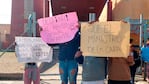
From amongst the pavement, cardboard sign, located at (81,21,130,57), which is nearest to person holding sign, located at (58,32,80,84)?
cardboard sign, located at (81,21,130,57)

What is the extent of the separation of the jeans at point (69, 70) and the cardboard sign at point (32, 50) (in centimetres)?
91

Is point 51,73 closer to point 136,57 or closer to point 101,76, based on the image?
point 136,57

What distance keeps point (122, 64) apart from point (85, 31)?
33.7 inches

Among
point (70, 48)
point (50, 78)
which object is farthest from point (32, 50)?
point (50, 78)

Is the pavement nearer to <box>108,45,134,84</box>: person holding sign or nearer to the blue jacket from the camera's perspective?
the blue jacket

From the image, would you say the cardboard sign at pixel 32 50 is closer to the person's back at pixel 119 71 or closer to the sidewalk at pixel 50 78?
the person's back at pixel 119 71

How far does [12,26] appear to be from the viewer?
3544 cm

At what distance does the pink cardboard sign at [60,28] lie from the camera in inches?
Answer: 298

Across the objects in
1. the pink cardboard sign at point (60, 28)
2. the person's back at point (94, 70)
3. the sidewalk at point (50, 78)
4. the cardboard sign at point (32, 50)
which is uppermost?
the pink cardboard sign at point (60, 28)

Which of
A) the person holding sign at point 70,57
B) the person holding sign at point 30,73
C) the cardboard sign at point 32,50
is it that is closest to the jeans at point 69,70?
the person holding sign at point 70,57

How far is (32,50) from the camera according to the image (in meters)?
8.48

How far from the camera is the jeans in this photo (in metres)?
7.64

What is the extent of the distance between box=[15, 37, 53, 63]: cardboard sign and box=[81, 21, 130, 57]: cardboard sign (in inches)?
66.8

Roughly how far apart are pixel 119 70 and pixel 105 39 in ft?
1.90
